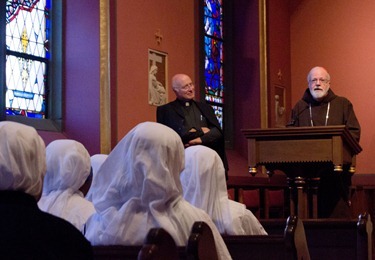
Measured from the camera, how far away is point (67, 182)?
18.6ft

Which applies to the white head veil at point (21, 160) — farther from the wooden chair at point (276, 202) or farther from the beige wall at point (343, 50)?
the beige wall at point (343, 50)

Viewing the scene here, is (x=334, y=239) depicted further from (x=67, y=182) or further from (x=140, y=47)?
(x=140, y=47)

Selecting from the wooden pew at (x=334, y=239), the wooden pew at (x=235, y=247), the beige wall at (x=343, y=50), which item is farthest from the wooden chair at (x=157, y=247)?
the beige wall at (x=343, y=50)

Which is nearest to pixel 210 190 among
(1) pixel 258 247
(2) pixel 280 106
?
(1) pixel 258 247

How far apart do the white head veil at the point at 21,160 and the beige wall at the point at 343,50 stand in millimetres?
11340

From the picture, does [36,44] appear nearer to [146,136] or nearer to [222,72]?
[222,72]

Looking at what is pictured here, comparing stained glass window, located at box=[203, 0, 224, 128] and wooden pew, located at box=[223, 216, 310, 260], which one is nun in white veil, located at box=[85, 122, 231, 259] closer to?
wooden pew, located at box=[223, 216, 310, 260]

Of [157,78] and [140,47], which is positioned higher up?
[140,47]

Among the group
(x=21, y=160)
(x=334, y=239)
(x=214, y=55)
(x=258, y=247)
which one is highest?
(x=214, y=55)

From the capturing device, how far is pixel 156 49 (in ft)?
36.6

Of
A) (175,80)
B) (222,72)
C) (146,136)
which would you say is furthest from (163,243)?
(222,72)

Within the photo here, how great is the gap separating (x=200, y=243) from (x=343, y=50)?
470 inches

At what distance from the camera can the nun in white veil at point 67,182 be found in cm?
550

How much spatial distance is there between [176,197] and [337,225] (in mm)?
1837
